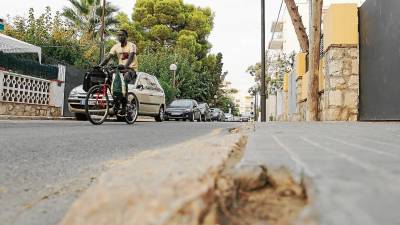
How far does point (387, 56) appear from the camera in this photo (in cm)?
862

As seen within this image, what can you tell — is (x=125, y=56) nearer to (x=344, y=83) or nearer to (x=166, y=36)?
(x=344, y=83)

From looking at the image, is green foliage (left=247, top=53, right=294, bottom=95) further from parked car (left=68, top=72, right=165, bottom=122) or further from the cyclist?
the cyclist

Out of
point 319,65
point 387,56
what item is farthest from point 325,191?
point 319,65

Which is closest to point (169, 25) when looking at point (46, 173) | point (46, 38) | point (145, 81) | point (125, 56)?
point (46, 38)

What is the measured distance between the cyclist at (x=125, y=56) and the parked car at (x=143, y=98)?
3089 mm

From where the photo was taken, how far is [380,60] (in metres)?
8.94

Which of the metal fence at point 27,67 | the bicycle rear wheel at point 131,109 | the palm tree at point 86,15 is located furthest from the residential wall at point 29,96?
the palm tree at point 86,15

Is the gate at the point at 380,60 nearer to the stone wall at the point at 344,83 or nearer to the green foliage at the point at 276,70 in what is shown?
the stone wall at the point at 344,83

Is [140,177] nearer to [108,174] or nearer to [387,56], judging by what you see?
[108,174]

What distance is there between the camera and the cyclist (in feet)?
28.4

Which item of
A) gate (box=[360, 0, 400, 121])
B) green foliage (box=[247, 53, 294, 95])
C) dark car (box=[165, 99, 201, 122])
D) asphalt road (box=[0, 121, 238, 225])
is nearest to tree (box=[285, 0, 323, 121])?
gate (box=[360, 0, 400, 121])

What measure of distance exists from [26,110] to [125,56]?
7.28 meters

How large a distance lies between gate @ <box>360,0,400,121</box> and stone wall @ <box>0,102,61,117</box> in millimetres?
9758

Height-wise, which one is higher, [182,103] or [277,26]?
[277,26]
